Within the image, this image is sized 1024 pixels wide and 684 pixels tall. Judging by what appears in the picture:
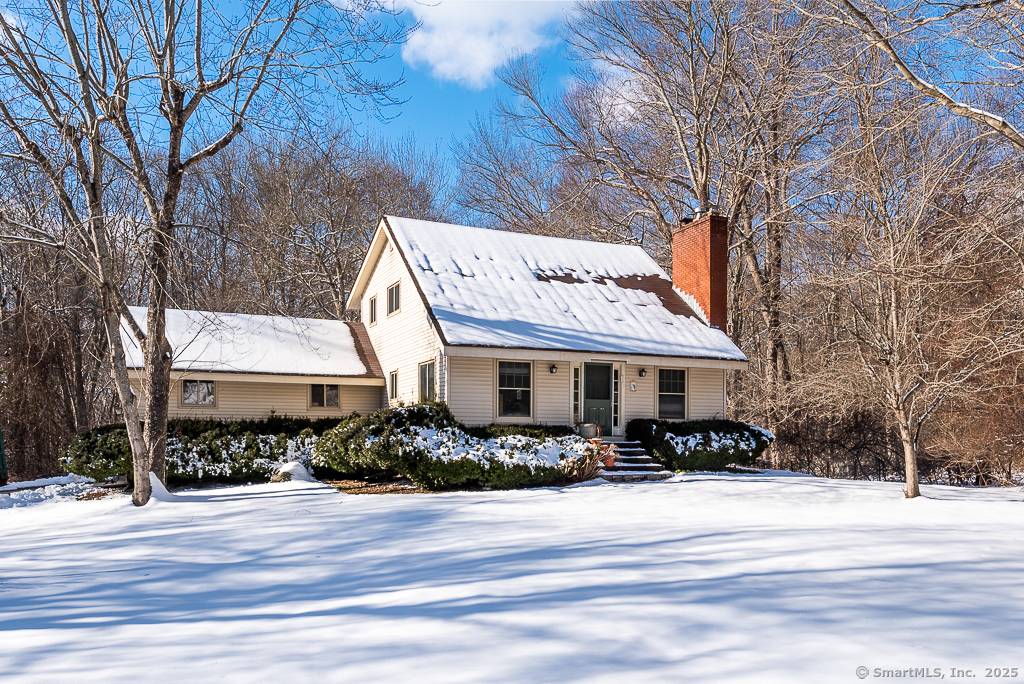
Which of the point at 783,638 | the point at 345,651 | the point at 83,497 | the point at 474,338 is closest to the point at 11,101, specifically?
the point at 83,497

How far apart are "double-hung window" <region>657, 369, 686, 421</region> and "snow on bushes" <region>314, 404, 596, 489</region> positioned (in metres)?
4.21

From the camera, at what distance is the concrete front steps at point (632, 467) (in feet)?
55.9

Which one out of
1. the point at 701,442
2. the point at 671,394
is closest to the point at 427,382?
the point at 671,394

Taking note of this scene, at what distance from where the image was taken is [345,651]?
4.74 meters

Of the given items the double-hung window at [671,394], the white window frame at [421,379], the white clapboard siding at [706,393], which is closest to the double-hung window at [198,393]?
the white window frame at [421,379]

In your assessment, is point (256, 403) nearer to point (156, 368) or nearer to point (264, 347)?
point (264, 347)

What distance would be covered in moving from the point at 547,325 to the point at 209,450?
26.4 feet

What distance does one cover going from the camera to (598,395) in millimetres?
19016

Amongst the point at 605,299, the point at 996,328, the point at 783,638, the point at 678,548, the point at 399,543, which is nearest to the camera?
the point at 783,638

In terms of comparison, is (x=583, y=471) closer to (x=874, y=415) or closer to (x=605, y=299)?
(x=605, y=299)

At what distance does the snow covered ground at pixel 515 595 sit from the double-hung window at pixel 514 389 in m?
7.15

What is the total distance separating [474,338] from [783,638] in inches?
508

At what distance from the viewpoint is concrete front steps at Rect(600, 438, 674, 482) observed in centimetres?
1705

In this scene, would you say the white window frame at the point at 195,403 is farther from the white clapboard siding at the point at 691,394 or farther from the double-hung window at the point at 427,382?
the white clapboard siding at the point at 691,394
